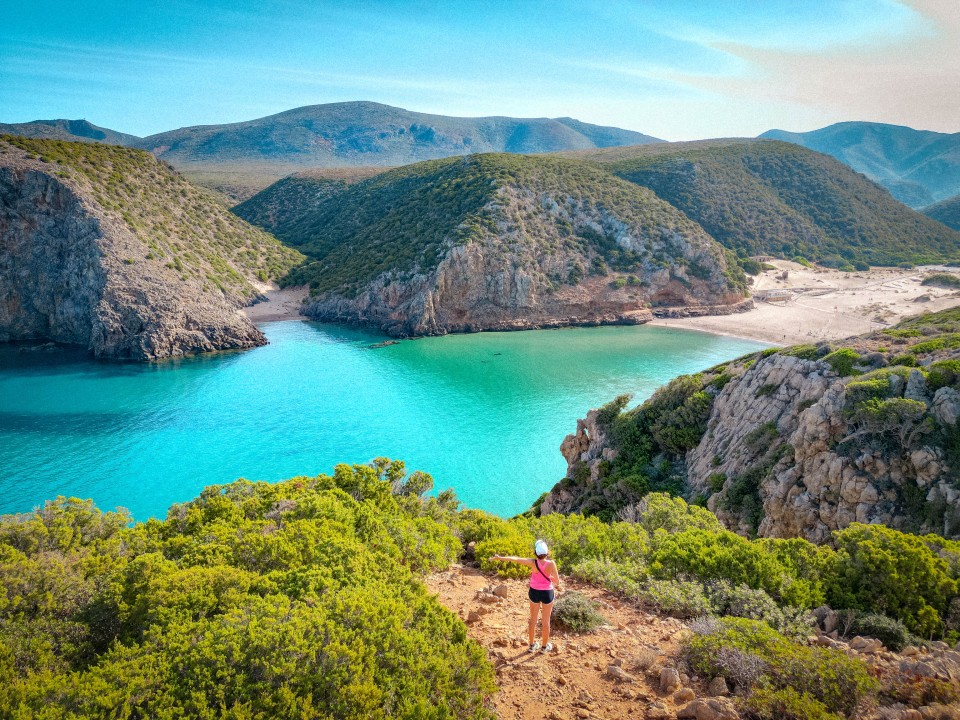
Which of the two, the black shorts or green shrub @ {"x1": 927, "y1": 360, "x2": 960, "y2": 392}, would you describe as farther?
green shrub @ {"x1": 927, "y1": 360, "x2": 960, "y2": 392}

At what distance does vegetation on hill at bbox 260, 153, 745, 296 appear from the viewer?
69.2 meters

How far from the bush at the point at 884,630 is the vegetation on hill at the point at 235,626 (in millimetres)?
6130

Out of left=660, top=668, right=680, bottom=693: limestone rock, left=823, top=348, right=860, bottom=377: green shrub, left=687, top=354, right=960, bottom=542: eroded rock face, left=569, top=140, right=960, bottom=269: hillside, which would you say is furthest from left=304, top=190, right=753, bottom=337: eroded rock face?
left=660, top=668, right=680, bottom=693: limestone rock

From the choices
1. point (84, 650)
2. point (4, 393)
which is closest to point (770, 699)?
point (84, 650)

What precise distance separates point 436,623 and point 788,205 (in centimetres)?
11910

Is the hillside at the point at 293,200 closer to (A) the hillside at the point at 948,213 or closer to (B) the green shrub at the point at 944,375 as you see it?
(B) the green shrub at the point at 944,375

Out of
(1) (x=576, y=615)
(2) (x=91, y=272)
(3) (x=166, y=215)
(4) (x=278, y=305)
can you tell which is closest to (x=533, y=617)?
(1) (x=576, y=615)

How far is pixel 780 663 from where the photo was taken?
6.34 meters

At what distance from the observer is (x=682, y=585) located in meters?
9.57

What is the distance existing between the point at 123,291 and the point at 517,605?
55527 millimetres

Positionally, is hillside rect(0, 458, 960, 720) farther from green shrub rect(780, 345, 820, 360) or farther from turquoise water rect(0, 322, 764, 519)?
turquoise water rect(0, 322, 764, 519)

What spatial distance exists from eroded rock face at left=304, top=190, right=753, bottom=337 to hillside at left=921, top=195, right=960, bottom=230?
102m

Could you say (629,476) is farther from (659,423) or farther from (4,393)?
(4,393)

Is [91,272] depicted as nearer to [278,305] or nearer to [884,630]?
[278,305]
